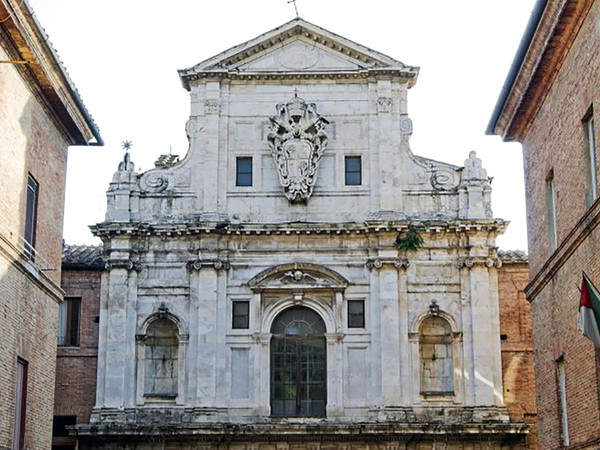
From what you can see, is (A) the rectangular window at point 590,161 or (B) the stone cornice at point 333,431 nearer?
(A) the rectangular window at point 590,161

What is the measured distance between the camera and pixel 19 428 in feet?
73.6

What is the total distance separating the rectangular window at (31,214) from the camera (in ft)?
74.4

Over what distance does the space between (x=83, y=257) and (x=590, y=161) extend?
23523 millimetres

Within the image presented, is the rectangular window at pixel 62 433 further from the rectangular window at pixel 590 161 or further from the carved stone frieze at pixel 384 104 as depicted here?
the rectangular window at pixel 590 161

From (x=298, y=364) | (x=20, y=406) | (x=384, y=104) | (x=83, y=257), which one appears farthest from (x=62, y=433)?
(x=20, y=406)

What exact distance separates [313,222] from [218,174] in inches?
136

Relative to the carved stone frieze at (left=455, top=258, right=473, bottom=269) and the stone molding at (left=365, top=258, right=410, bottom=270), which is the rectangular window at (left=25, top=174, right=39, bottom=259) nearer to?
the stone molding at (left=365, top=258, right=410, bottom=270)

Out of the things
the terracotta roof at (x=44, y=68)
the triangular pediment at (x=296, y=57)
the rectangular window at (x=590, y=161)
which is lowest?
the rectangular window at (x=590, y=161)

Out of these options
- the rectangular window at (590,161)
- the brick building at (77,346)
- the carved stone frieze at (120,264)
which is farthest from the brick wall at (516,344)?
the rectangular window at (590,161)

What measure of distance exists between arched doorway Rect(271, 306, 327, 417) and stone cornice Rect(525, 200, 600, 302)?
44.9 feet

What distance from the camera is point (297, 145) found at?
121 ft

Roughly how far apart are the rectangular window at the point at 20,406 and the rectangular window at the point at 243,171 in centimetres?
1583

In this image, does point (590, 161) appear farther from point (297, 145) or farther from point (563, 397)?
point (297, 145)

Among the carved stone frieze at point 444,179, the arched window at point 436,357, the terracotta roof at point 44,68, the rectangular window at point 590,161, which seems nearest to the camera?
the rectangular window at point 590,161
